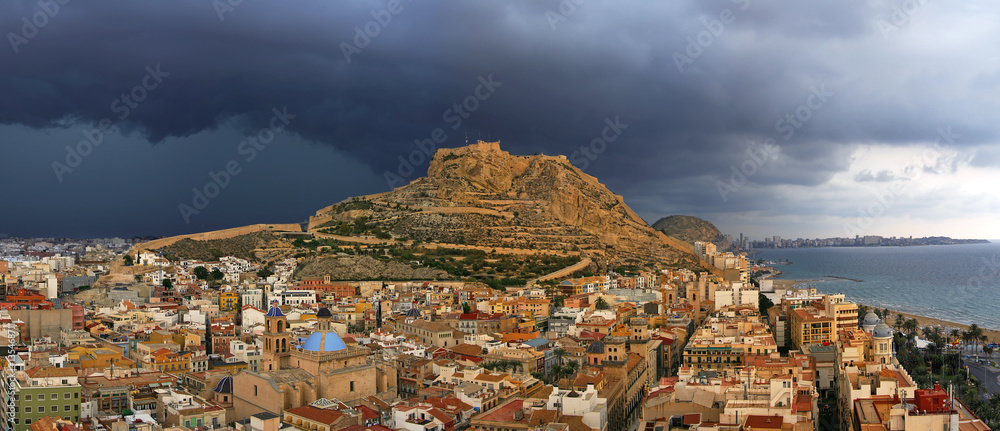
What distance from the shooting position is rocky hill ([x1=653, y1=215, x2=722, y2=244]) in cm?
14275

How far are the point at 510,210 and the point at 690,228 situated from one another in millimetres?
78771

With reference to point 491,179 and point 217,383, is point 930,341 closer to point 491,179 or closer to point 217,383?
point 217,383

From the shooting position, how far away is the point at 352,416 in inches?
740

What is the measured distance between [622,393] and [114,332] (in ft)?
67.1

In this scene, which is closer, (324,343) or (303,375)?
(303,375)

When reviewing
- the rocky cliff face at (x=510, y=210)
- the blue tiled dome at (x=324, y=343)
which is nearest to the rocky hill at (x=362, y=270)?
the rocky cliff face at (x=510, y=210)

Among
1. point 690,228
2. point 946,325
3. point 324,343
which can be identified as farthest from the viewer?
point 690,228

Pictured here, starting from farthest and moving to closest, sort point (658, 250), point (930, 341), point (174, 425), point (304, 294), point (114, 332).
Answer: point (658, 250), point (304, 294), point (930, 341), point (114, 332), point (174, 425)

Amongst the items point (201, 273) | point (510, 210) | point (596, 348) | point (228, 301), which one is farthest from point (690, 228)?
point (596, 348)

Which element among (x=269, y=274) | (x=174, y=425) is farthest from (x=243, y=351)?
A: (x=269, y=274)

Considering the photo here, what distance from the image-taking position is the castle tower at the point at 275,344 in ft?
79.7

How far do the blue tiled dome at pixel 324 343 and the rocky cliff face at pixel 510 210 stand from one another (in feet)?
144

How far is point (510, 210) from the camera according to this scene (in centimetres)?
7650

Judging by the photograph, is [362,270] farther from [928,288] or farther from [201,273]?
[928,288]
